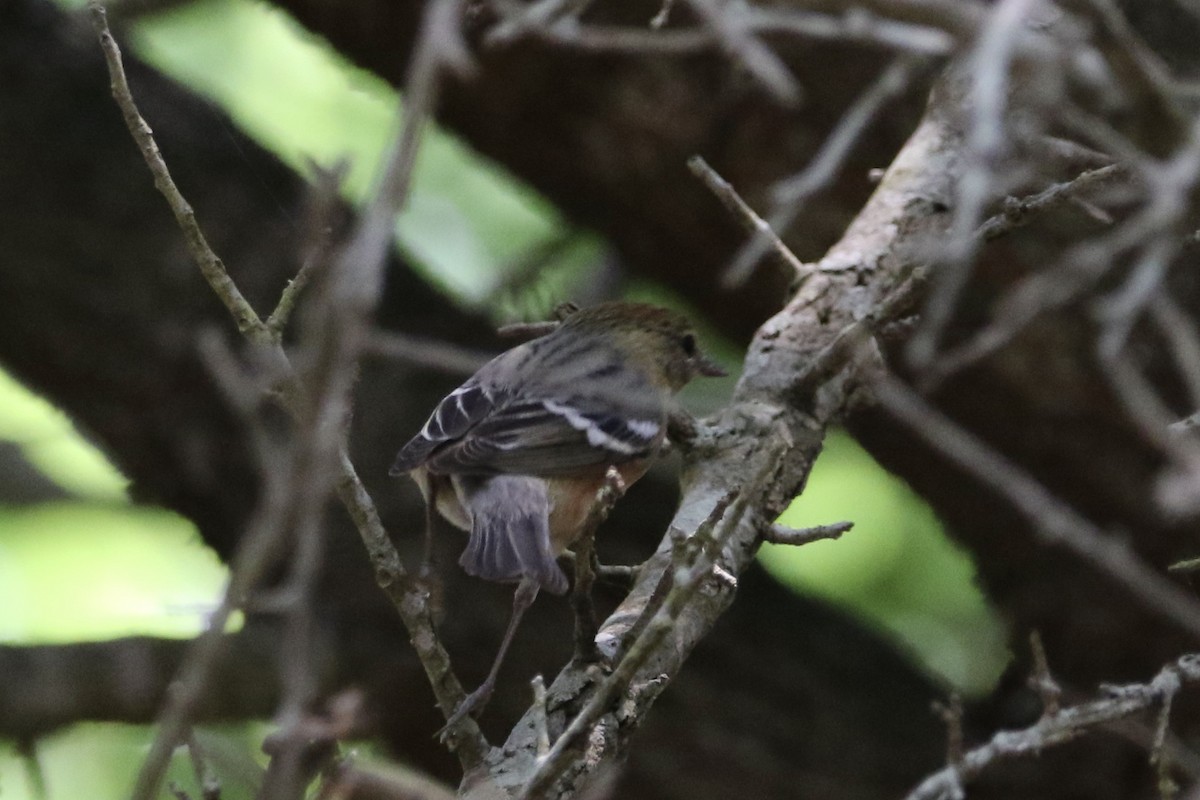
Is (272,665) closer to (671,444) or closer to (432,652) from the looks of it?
(671,444)

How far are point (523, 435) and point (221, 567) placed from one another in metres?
2.07

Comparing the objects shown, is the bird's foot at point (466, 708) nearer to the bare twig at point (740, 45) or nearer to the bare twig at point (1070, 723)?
the bare twig at point (1070, 723)

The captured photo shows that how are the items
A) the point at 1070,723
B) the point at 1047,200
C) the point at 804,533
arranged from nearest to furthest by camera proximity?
the point at 1070,723, the point at 1047,200, the point at 804,533

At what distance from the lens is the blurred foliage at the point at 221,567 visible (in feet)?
19.5

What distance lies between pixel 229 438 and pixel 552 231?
220 cm

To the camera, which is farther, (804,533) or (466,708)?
(804,533)

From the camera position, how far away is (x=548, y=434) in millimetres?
4363

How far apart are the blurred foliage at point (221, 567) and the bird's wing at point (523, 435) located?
3.22 feet

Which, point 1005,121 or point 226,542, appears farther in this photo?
point 226,542

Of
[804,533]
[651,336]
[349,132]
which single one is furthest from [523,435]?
[349,132]

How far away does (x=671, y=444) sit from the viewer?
12.8 ft

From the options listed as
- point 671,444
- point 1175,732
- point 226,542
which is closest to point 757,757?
point 1175,732

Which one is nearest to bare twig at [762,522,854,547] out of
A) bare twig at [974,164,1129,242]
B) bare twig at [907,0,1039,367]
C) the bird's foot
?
bare twig at [974,164,1129,242]

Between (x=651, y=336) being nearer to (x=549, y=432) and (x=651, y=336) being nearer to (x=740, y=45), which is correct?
(x=549, y=432)
